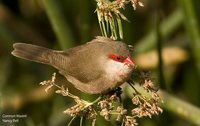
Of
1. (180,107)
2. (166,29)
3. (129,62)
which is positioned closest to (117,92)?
(129,62)

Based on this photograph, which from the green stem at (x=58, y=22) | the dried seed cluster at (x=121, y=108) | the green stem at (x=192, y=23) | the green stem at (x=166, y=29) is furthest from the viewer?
the green stem at (x=166, y=29)

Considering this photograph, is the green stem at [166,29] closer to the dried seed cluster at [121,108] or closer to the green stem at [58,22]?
the green stem at [58,22]

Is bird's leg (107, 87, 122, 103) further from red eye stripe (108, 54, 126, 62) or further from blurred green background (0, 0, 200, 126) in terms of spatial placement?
blurred green background (0, 0, 200, 126)

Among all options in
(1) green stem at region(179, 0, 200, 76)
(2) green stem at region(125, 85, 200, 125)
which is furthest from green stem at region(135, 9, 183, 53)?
(2) green stem at region(125, 85, 200, 125)

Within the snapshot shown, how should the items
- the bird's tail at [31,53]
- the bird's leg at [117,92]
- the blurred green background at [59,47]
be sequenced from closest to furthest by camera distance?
the bird's leg at [117,92], the bird's tail at [31,53], the blurred green background at [59,47]

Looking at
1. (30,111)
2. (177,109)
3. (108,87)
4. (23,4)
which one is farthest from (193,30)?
(23,4)

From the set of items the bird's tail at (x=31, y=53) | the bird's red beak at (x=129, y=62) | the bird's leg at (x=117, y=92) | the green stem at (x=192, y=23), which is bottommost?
the bird's leg at (x=117, y=92)

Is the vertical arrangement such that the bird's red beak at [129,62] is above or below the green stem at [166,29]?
below

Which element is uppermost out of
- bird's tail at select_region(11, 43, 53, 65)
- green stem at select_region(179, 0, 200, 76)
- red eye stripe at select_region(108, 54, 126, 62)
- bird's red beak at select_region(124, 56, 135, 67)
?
green stem at select_region(179, 0, 200, 76)

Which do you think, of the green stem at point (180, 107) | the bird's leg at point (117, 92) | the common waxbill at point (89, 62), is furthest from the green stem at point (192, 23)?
the bird's leg at point (117, 92)

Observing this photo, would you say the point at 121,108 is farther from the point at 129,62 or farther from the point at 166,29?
the point at 166,29
